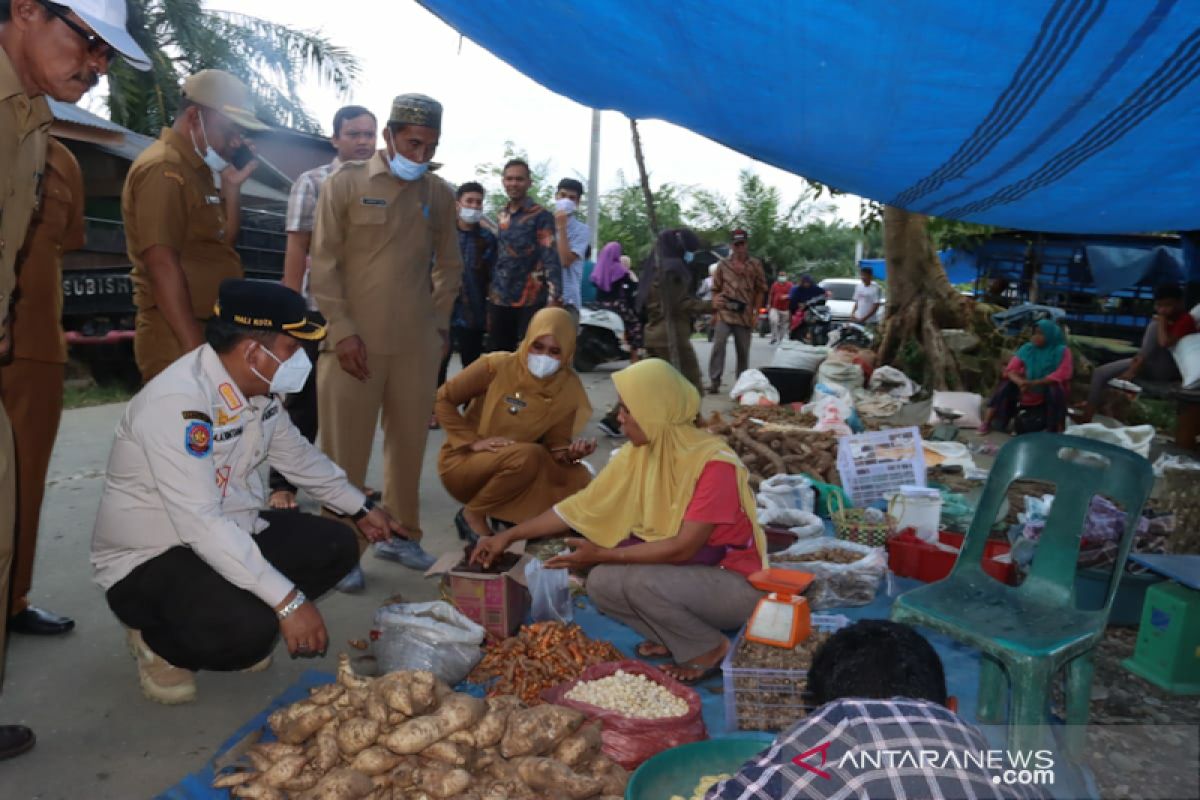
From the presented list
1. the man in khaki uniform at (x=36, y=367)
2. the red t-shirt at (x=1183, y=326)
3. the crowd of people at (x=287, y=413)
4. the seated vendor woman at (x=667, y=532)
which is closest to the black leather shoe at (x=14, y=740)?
the crowd of people at (x=287, y=413)

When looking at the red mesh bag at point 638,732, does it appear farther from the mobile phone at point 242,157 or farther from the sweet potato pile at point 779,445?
the sweet potato pile at point 779,445

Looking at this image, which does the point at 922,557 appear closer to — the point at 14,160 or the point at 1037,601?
the point at 1037,601

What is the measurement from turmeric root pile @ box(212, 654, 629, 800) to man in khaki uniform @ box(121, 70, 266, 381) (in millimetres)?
1626

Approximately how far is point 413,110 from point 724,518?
2.21 meters

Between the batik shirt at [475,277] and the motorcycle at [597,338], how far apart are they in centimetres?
394

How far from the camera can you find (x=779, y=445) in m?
6.59

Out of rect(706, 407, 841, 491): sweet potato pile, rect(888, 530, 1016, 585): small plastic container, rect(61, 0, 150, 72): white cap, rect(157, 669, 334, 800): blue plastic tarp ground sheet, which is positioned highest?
rect(61, 0, 150, 72): white cap

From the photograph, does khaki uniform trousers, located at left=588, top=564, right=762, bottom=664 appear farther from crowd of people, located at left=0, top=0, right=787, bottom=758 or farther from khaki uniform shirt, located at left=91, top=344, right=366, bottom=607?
khaki uniform shirt, located at left=91, top=344, right=366, bottom=607

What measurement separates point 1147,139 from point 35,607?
4265 millimetres

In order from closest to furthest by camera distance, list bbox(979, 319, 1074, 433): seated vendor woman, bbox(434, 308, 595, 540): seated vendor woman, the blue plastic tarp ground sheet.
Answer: the blue plastic tarp ground sheet, bbox(434, 308, 595, 540): seated vendor woman, bbox(979, 319, 1074, 433): seated vendor woman

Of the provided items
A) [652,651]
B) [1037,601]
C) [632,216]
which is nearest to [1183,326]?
[1037,601]

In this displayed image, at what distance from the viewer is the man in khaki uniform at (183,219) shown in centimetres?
344

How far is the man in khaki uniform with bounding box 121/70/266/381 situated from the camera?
3441 mm

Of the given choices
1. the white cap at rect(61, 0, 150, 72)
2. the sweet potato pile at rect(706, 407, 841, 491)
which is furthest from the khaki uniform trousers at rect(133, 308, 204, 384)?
the sweet potato pile at rect(706, 407, 841, 491)
